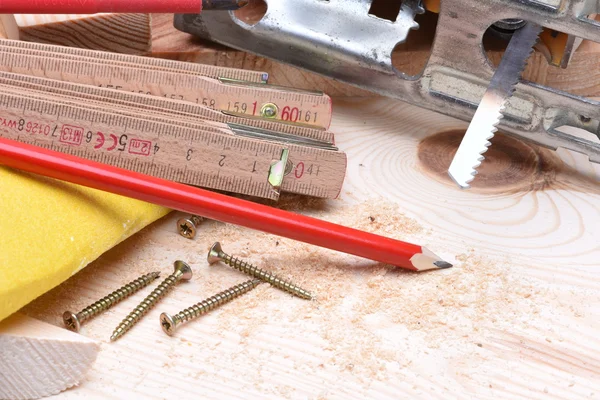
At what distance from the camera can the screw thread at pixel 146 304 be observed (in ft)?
3.74

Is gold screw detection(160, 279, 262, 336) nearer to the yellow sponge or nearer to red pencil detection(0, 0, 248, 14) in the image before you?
the yellow sponge

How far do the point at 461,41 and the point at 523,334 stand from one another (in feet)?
2.13

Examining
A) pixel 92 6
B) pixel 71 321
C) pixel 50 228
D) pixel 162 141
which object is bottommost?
pixel 71 321

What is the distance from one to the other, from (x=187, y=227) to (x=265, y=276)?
186mm

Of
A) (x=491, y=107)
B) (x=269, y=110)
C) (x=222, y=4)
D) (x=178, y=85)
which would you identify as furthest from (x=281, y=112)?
(x=491, y=107)

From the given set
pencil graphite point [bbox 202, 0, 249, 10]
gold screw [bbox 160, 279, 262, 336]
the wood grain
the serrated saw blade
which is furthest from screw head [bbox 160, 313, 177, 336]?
the wood grain

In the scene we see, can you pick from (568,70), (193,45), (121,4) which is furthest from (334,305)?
(568,70)

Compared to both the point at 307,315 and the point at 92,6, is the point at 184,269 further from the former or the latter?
the point at 92,6

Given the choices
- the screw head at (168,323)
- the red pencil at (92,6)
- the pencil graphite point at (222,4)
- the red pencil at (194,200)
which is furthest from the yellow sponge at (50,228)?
the pencil graphite point at (222,4)

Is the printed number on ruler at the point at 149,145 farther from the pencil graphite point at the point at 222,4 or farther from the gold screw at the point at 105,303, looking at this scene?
the pencil graphite point at the point at 222,4

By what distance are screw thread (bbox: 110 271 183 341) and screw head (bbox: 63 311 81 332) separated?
5 centimetres

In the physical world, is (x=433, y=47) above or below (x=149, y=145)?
above

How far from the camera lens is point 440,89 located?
1625 mm

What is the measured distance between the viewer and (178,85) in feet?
4.87
